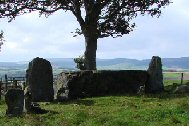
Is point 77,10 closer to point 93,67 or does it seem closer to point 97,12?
point 97,12

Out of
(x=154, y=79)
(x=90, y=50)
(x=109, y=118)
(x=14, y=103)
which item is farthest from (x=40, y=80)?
(x=90, y=50)

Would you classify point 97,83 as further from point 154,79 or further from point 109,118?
point 109,118

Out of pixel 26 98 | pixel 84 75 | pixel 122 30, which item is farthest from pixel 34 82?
pixel 122 30

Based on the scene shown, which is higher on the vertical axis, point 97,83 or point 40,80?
point 40,80

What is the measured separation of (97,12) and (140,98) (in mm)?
19620

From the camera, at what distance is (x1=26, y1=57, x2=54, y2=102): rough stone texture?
37.5 m

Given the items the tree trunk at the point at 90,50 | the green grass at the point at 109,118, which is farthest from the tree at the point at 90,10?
the green grass at the point at 109,118

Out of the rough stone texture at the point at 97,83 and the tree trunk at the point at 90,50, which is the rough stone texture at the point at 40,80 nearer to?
the rough stone texture at the point at 97,83

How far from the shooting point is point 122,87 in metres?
41.3

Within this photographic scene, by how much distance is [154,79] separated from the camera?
1657 inches

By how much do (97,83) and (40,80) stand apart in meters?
4.85

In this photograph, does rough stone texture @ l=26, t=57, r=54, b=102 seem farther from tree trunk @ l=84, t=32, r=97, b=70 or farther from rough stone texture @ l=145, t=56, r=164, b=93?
tree trunk @ l=84, t=32, r=97, b=70

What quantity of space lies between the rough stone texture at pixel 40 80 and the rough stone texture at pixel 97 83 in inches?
51.6

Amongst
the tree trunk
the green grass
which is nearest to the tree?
the tree trunk
